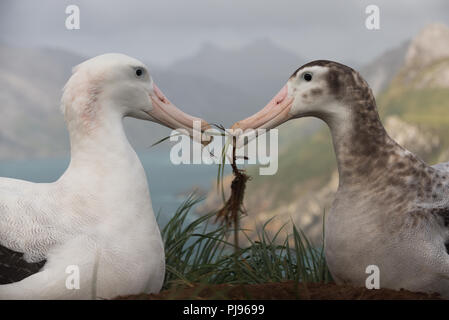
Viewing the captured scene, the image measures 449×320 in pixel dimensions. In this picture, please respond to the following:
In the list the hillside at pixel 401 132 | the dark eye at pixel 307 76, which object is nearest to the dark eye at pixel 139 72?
the dark eye at pixel 307 76

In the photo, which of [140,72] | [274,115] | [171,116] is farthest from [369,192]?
[140,72]

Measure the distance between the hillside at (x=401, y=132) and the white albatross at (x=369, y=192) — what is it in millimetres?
12061

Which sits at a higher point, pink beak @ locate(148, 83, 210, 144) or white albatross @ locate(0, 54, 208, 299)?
pink beak @ locate(148, 83, 210, 144)

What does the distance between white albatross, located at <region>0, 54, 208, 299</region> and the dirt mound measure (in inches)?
9.1

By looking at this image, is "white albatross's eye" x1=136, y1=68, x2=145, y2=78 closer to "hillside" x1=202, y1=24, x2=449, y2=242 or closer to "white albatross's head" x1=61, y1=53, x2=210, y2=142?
"white albatross's head" x1=61, y1=53, x2=210, y2=142

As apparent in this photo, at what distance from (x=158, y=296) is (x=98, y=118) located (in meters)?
0.96

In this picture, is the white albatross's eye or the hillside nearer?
the white albatross's eye

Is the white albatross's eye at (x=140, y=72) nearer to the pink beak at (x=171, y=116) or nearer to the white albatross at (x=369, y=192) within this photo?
the pink beak at (x=171, y=116)

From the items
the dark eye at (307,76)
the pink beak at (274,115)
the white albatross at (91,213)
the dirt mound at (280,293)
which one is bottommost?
the dirt mound at (280,293)

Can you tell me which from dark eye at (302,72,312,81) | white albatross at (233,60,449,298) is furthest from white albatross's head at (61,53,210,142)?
dark eye at (302,72,312,81)

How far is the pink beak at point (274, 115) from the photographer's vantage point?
3479 mm

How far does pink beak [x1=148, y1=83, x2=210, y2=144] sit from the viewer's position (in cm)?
346

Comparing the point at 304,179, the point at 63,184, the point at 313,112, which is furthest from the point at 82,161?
the point at 304,179
